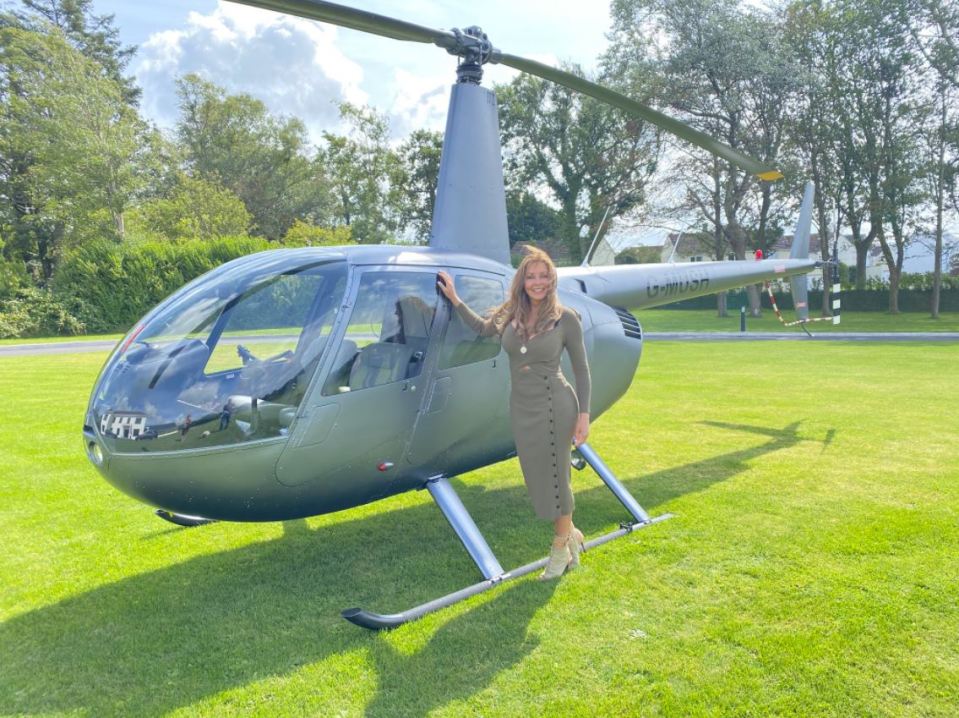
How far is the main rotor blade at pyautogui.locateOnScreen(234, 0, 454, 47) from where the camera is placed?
3.18 m

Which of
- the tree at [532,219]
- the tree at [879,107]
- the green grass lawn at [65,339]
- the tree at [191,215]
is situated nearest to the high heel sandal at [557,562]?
the green grass lawn at [65,339]

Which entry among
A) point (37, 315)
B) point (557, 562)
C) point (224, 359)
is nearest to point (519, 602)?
point (557, 562)

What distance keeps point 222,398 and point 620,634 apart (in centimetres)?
237

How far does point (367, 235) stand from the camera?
155 feet

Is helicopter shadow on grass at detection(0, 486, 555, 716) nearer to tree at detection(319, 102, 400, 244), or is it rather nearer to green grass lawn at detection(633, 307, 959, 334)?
green grass lawn at detection(633, 307, 959, 334)

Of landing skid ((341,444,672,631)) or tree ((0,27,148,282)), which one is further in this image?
tree ((0,27,148,282))

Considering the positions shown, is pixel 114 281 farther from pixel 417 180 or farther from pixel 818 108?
Answer: pixel 818 108

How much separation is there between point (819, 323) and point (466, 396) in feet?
96.2

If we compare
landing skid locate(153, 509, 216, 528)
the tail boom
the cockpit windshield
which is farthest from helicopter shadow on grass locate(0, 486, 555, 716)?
the tail boom

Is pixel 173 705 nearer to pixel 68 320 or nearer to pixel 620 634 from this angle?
pixel 620 634

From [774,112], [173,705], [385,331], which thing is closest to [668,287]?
[385,331]

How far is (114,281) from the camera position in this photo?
2845 centimetres

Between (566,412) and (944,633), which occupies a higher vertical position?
(566,412)

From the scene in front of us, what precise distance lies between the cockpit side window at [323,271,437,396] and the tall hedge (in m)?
26.3
